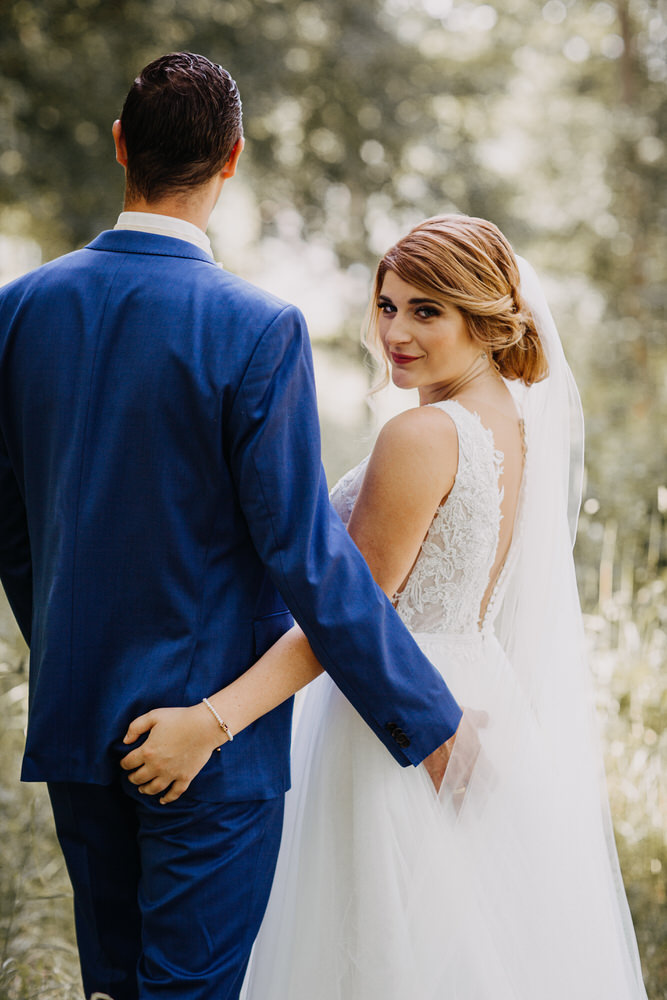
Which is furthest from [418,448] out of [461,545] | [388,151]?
[388,151]

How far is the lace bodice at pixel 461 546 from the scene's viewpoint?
1.97 meters

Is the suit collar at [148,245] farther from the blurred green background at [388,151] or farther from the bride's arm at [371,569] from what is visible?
the blurred green background at [388,151]

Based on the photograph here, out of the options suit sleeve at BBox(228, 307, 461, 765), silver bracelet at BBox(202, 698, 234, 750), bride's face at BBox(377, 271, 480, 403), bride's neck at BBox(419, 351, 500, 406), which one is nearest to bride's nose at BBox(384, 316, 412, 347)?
Result: bride's face at BBox(377, 271, 480, 403)

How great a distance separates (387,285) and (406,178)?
10.9 metres

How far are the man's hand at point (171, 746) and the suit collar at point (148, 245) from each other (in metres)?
0.81

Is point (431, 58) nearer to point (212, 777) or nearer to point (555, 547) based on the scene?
point (555, 547)

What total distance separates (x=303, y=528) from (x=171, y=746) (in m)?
0.44

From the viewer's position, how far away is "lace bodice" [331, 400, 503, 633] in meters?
1.97

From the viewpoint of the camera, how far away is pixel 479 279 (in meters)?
2.11

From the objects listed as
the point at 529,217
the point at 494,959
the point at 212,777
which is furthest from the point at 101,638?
the point at 529,217

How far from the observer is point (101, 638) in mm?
1588

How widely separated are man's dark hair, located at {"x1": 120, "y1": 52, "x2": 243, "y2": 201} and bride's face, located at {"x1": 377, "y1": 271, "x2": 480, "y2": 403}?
659 mm

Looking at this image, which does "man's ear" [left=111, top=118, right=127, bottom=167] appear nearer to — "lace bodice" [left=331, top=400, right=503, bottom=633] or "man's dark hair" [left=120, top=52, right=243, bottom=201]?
"man's dark hair" [left=120, top=52, right=243, bottom=201]

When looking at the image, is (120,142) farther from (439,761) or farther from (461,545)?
(439,761)
